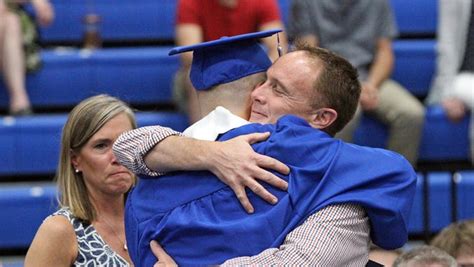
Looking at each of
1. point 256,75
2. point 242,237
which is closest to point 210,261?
point 242,237

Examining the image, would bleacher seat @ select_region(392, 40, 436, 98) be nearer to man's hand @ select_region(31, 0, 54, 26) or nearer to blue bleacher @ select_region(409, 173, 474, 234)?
blue bleacher @ select_region(409, 173, 474, 234)

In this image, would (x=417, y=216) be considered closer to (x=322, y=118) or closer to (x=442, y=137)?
(x=442, y=137)

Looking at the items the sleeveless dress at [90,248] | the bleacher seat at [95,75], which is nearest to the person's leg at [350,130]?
the bleacher seat at [95,75]

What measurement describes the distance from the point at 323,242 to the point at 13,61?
141 inches

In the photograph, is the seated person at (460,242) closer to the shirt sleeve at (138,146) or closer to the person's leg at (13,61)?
the shirt sleeve at (138,146)

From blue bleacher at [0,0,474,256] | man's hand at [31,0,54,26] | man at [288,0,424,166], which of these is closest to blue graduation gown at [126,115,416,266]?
blue bleacher at [0,0,474,256]

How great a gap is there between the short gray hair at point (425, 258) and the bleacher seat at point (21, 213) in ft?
8.86

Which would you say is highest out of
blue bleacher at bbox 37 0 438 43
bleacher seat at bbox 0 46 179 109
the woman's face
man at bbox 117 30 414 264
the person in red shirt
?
man at bbox 117 30 414 264

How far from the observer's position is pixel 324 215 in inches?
85.7

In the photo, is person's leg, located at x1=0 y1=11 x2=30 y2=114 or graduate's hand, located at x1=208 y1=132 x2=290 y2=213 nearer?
graduate's hand, located at x1=208 y1=132 x2=290 y2=213

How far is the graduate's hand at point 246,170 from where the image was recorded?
221cm

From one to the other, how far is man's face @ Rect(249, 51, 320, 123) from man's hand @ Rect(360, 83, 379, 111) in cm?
302

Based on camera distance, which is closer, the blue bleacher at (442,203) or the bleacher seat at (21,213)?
the bleacher seat at (21,213)

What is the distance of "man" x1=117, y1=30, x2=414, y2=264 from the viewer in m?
2.20
